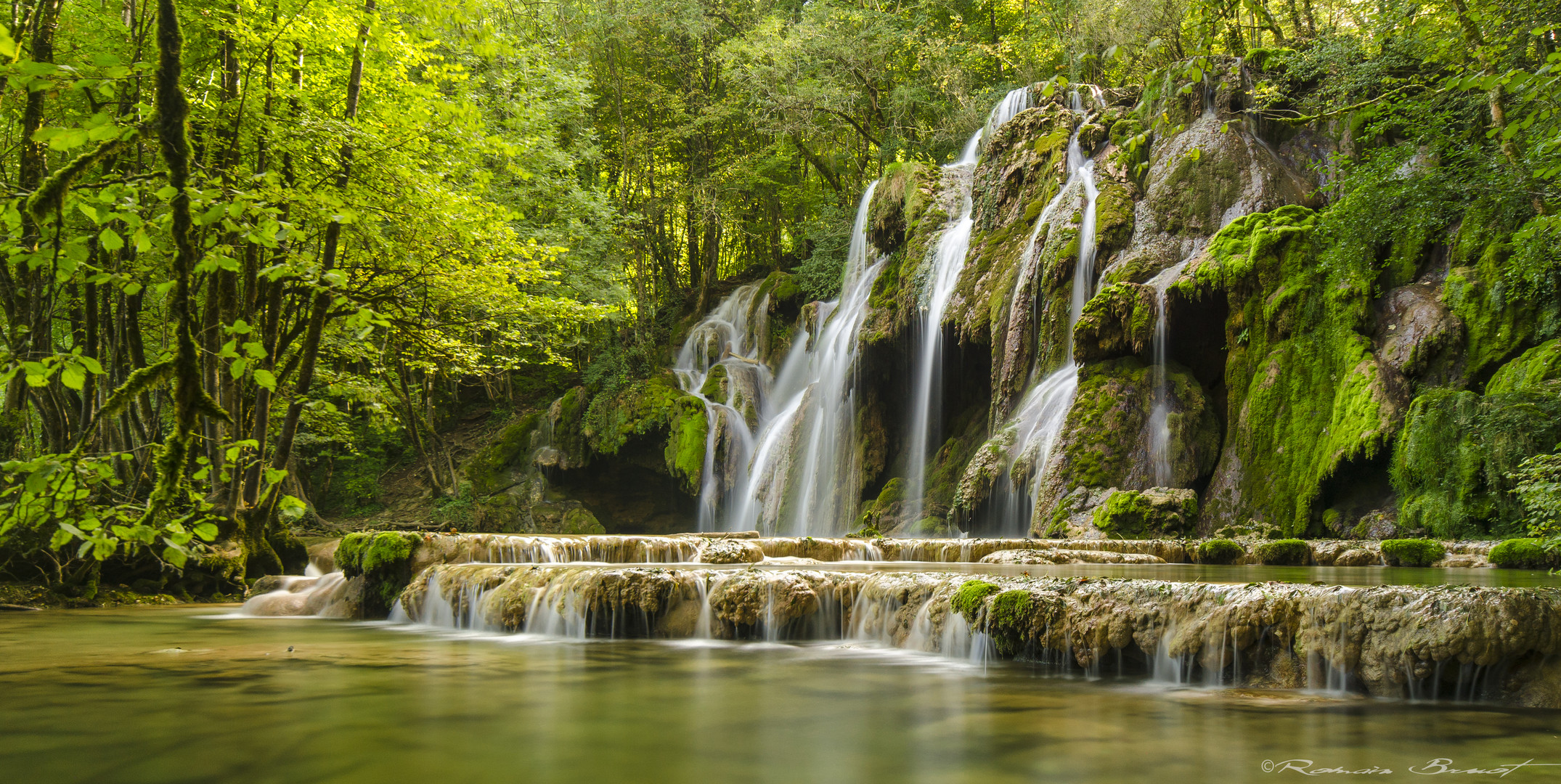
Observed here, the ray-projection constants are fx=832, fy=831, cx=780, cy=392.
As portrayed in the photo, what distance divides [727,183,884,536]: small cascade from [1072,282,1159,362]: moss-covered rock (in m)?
6.61

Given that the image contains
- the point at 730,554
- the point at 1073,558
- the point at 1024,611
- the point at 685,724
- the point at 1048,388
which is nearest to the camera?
the point at 685,724

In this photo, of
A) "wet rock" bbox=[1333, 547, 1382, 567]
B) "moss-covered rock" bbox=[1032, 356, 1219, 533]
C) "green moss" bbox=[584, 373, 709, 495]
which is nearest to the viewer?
"wet rock" bbox=[1333, 547, 1382, 567]

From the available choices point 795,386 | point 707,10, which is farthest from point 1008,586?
point 707,10

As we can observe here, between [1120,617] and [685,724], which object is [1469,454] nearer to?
[1120,617]

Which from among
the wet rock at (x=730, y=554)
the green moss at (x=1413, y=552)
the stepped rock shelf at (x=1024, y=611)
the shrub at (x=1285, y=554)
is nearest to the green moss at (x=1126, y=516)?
the stepped rock shelf at (x=1024, y=611)

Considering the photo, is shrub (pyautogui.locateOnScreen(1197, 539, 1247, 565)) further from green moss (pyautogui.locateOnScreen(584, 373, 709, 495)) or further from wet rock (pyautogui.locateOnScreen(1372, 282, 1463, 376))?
green moss (pyautogui.locateOnScreen(584, 373, 709, 495))

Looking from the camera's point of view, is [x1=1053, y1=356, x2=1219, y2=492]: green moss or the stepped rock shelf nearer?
the stepped rock shelf

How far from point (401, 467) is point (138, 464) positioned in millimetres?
16392

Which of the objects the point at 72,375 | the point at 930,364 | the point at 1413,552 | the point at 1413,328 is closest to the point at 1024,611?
the point at 72,375

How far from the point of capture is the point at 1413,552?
8172 mm

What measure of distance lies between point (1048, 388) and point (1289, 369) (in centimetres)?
388

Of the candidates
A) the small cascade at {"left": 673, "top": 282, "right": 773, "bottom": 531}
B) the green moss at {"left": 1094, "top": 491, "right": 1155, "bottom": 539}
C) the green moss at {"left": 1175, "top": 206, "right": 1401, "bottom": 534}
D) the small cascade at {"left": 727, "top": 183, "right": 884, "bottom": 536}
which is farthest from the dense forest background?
the green moss at {"left": 1094, "top": 491, "right": 1155, "bottom": 539}

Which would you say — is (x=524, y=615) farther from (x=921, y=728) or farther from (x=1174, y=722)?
(x=1174, y=722)

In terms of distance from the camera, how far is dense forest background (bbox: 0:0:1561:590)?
2730 mm
